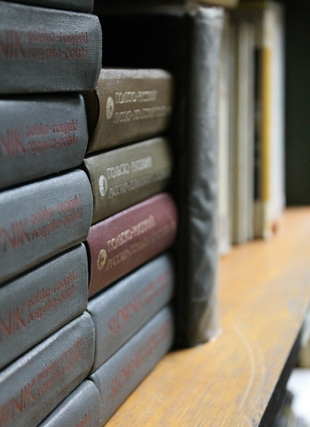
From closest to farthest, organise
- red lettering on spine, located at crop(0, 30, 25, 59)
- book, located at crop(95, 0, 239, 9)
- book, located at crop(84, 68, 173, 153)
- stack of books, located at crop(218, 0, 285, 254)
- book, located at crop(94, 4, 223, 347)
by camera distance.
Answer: red lettering on spine, located at crop(0, 30, 25, 59) < book, located at crop(84, 68, 173, 153) < book, located at crop(94, 4, 223, 347) < book, located at crop(95, 0, 239, 9) < stack of books, located at crop(218, 0, 285, 254)

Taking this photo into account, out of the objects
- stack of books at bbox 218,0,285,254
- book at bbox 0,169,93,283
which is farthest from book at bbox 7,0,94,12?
stack of books at bbox 218,0,285,254

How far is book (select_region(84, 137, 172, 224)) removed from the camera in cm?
49

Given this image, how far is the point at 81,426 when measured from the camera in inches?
18.4

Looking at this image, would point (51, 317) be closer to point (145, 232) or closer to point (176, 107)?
point (145, 232)

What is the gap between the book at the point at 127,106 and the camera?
0.48 metres

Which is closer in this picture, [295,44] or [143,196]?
[143,196]

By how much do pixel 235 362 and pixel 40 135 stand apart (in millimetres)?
352

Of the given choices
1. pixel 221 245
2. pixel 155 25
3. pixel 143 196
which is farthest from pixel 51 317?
pixel 221 245

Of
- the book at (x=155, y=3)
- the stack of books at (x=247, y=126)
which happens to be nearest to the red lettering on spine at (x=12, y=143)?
the book at (x=155, y=3)

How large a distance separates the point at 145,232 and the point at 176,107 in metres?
0.14

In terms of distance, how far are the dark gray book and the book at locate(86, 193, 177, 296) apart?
0.07m

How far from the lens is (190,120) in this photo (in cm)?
66

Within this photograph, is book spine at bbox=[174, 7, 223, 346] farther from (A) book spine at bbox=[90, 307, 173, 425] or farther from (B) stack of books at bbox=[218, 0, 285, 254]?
(B) stack of books at bbox=[218, 0, 285, 254]

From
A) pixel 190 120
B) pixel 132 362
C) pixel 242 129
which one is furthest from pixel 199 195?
pixel 242 129
